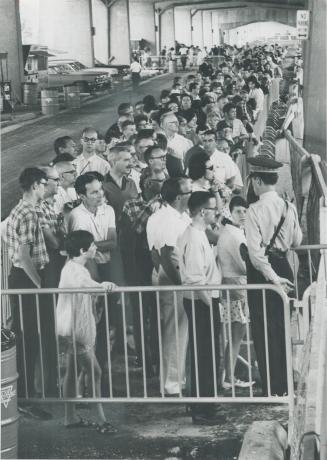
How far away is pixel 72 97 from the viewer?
97.6 feet

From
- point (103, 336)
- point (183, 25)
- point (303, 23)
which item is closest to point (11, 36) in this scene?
point (303, 23)

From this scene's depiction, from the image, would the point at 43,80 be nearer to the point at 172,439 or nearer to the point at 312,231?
the point at 312,231

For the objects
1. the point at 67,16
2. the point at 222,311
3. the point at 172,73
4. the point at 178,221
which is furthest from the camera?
the point at 172,73

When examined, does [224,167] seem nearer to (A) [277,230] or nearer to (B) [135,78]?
(A) [277,230]

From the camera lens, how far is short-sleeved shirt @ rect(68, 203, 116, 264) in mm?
7324

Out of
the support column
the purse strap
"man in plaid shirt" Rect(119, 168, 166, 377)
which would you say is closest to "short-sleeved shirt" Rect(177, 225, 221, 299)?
the purse strap

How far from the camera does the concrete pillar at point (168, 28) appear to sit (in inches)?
2503

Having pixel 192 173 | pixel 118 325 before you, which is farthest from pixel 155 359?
pixel 192 173

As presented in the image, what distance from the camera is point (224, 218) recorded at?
791cm

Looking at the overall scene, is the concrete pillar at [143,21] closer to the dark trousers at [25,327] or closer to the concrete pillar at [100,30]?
the concrete pillar at [100,30]

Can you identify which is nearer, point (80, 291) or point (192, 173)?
point (80, 291)

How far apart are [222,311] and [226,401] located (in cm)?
112

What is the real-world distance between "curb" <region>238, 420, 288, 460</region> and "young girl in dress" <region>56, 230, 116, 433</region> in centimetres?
102

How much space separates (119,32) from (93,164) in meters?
41.9
